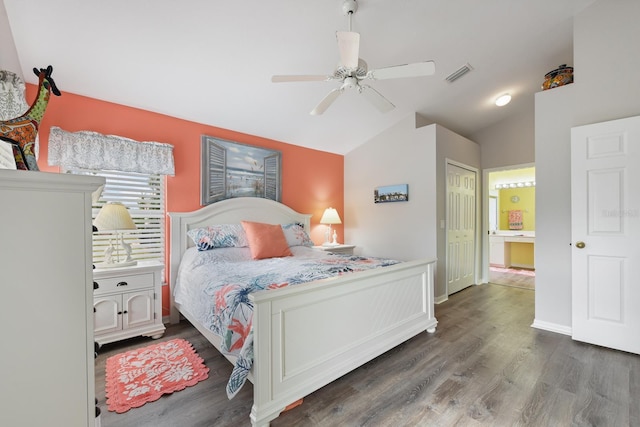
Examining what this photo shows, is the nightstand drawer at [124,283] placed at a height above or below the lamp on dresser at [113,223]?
below

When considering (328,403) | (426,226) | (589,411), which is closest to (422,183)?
(426,226)

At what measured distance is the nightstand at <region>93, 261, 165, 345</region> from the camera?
238cm

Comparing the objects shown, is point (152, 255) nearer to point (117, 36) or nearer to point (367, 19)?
point (117, 36)

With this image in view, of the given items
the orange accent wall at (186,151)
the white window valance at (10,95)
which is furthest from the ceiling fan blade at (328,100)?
the white window valance at (10,95)

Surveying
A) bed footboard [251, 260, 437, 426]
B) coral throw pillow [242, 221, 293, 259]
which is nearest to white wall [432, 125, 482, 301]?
bed footboard [251, 260, 437, 426]

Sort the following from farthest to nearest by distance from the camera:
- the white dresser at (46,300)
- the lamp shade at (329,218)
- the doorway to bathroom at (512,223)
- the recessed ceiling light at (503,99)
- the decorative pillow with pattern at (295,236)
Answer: the doorway to bathroom at (512,223)
the lamp shade at (329,218)
the recessed ceiling light at (503,99)
the decorative pillow with pattern at (295,236)
the white dresser at (46,300)

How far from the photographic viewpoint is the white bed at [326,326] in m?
1.55

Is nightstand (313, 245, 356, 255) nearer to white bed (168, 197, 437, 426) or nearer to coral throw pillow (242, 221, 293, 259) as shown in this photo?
coral throw pillow (242, 221, 293, 259)

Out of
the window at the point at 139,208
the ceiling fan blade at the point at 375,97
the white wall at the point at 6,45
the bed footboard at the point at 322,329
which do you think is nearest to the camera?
the bed footboard at the point at 322,329

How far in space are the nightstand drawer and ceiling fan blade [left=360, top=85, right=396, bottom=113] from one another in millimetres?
2495

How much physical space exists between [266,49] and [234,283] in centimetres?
197

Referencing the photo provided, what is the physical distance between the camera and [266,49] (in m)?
2.43

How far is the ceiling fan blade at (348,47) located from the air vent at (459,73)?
6.42 ft

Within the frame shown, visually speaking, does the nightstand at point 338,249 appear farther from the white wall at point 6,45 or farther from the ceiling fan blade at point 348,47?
the white wall at point 6,45
